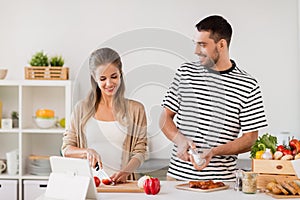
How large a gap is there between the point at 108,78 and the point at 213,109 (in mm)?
575

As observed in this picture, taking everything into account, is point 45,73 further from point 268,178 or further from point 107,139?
point 268,178

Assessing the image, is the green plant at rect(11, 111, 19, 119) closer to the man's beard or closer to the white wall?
the white wall

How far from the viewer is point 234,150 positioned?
2.77 meters

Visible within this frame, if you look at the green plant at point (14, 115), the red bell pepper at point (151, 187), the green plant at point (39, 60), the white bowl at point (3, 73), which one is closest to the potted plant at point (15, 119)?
the green plant at point (14, 115)

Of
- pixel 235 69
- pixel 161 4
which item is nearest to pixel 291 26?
pixel 161 4

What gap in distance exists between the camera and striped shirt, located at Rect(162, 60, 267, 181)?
2797mm

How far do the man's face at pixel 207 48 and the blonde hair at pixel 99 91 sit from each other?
1.49 ft

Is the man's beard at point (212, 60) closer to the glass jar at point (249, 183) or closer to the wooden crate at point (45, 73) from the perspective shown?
the glass jar at point (249, 183)

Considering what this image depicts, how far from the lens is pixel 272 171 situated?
2.51 metres

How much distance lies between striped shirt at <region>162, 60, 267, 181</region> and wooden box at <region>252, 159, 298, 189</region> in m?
0.30

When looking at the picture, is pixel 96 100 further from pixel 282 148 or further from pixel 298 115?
pixel 298 115

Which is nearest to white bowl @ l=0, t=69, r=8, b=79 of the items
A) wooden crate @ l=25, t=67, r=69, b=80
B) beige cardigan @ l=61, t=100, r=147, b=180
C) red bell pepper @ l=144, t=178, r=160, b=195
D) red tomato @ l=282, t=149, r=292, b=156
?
wooden crate @ l=25, t=67, r=69, b=80

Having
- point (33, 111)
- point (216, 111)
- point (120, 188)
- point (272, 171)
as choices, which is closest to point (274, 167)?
point (272, 171)

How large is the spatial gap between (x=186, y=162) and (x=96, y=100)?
554mm
